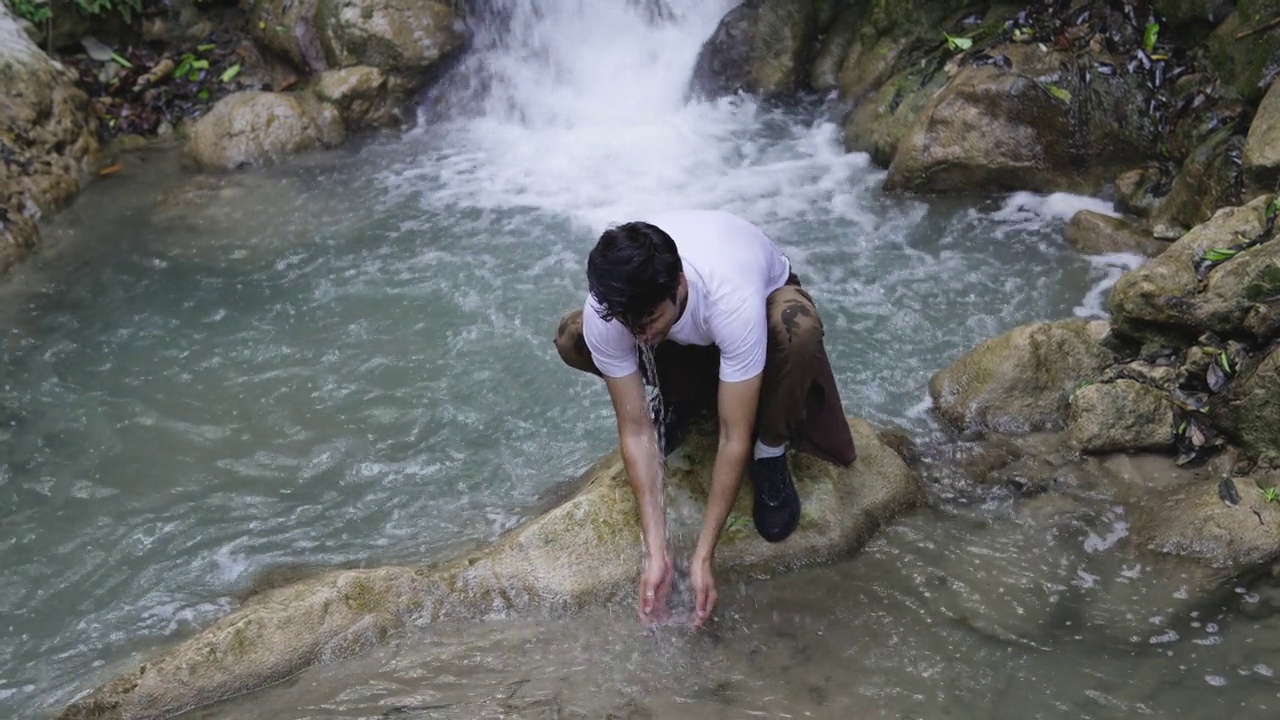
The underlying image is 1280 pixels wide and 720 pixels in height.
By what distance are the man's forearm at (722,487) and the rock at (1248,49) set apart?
502cm

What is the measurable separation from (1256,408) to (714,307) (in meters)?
2.53

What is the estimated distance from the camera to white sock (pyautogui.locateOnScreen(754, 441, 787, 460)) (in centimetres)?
370

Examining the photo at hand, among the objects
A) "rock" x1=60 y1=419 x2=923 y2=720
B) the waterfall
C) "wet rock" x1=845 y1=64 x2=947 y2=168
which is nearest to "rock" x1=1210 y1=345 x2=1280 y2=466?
"rock" x1=60 y1=419 x2=923 y2=720

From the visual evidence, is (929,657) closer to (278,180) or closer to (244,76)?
(278,180)

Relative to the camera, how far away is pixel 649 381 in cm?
380

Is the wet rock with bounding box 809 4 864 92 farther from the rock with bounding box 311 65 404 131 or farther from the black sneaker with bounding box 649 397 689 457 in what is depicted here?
the black sneaker with bounding box 649 397 689 457

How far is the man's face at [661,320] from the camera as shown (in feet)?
9.65

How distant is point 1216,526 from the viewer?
12.8ft

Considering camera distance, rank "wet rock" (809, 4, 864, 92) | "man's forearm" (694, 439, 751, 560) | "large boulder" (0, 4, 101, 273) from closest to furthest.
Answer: "man's forearm" (694, 439, 751, 560)
"large boulder" (0, 4, 101, 273)
"wet rock" (809, 4, 864, 92)

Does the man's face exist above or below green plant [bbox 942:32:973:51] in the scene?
below

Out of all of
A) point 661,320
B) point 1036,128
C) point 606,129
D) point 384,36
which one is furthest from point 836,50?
point 661,320

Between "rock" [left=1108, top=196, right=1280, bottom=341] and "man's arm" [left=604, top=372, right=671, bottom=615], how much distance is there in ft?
8.71

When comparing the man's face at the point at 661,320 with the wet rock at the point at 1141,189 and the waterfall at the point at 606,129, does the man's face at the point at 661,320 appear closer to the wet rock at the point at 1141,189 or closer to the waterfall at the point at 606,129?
the waterfall at the point at 606,129

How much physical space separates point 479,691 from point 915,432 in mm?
2547
